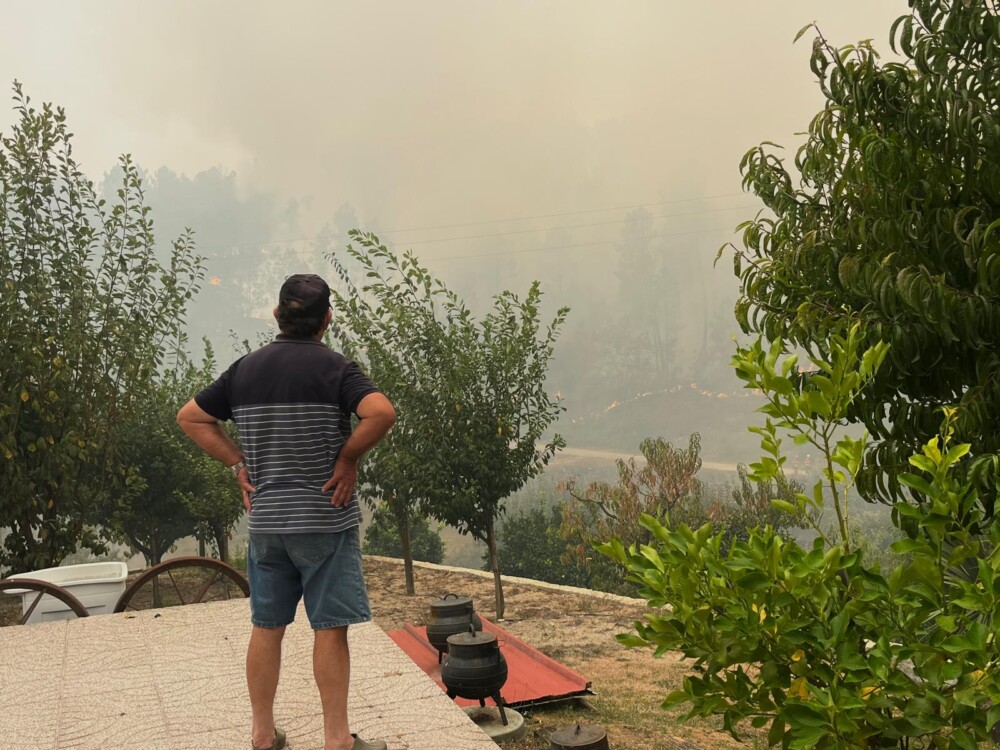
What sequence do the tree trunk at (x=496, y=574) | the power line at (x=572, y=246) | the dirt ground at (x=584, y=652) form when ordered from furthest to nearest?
the power line at (x=572, y=246) → the tree trunk at (x=496, y=574) → the dirt ground at (x=584, y=652)

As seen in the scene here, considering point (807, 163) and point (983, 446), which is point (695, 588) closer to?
point (983, 446)

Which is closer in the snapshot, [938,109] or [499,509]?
[938,109]

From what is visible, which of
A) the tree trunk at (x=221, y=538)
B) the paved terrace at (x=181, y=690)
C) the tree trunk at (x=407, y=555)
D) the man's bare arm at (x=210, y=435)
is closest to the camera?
the man's bare arm at (x=210, y=435)

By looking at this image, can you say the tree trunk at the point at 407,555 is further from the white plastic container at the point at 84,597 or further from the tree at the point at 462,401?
the white plastic container at the point at 84,597

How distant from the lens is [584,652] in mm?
8594

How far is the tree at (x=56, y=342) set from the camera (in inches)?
332

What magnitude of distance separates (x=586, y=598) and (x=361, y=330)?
13.8 ft

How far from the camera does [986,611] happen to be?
2.03m

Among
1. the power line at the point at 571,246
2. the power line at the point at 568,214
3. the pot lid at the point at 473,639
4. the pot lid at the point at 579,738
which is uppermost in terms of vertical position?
the power line at the point at 568,214

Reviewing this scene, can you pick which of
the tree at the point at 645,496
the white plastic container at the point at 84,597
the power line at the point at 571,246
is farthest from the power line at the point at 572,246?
the white plastic container at the point at 84,597

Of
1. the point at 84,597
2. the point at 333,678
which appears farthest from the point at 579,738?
the point at 84,597

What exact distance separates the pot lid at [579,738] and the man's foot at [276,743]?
1295 mm

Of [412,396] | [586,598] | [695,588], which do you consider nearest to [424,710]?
[695,588]

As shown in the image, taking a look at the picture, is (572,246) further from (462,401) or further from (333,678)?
(333,678)
